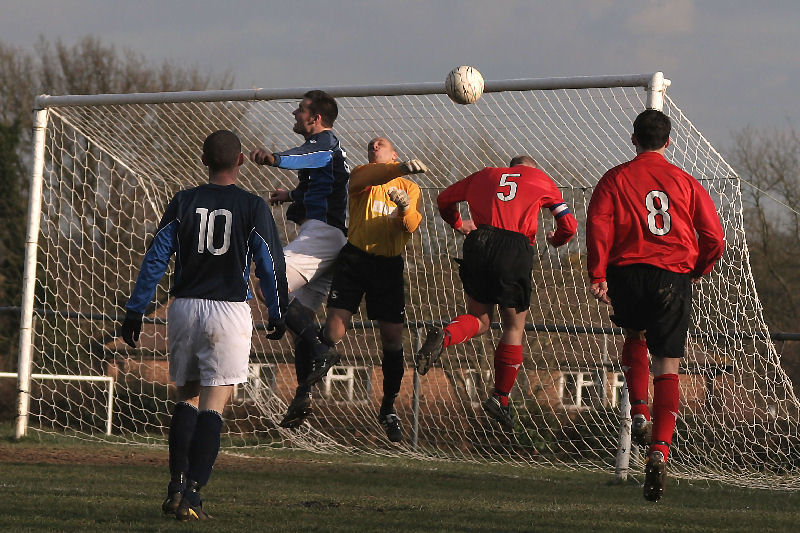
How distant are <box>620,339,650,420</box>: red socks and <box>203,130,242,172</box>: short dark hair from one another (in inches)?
104

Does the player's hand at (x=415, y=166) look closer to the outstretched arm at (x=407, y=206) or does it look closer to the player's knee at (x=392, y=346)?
the outstretched arm at (x=407, y=206)

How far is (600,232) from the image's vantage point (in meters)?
6.29

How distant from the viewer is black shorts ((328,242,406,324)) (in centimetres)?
771

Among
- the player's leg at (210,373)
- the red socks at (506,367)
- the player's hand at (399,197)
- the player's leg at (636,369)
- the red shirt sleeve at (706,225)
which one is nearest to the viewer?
the player's leg at (210,373)

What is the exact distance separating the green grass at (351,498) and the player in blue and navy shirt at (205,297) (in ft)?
1.24

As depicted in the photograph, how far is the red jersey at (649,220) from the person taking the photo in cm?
630

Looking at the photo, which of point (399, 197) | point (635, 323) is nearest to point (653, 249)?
point (635, 323)

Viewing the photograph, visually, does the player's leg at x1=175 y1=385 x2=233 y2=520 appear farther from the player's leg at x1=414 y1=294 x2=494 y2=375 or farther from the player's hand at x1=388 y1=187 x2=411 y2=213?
the player's hand at x1=388 y1=187 x2=411 y2=213

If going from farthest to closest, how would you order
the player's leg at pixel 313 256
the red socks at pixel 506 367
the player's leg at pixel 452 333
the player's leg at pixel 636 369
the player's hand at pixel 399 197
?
the player's leg at pixel 313 256
the red socks at pixel 506 367
the player's hand at pixel 399 197
the player's leg at pixel 452 333
the player's leg at pixel 636 369

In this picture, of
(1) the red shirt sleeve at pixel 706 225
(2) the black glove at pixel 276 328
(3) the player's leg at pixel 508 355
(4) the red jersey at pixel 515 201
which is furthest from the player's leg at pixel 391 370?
(1) the red shirt sleeve at pixel 706 225

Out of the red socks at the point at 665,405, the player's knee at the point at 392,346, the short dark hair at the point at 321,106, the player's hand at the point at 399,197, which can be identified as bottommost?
the red socks at the point at 665,405

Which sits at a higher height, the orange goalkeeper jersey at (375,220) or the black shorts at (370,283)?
the orange goalkeeper jersey at (375,220)

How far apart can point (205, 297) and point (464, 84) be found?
10.3 ft

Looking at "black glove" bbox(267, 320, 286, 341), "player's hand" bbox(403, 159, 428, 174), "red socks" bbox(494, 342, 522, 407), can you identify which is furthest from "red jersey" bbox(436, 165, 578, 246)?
"black glove" bbox(267, 320, 286, 341)
